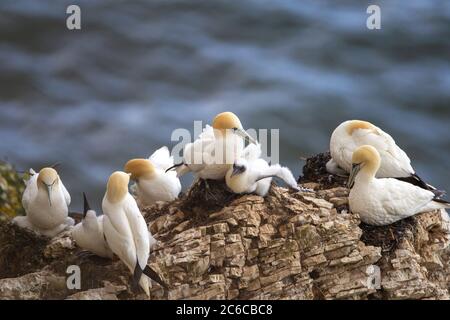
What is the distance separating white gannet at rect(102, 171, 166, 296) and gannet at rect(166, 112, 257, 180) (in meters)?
0.66

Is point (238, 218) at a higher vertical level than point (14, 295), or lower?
higher

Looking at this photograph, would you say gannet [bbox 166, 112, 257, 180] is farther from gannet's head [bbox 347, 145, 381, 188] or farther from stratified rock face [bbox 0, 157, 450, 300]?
gannet's head [bbox 347, 145, 381, 188]

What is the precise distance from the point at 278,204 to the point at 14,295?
6.53 ft

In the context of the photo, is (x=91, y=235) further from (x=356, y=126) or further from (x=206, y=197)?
(x=356, y=126)

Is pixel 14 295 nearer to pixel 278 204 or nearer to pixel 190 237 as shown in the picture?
pixel 190 237

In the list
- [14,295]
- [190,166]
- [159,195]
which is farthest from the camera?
[159,195]

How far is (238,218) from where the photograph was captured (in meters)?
7.70

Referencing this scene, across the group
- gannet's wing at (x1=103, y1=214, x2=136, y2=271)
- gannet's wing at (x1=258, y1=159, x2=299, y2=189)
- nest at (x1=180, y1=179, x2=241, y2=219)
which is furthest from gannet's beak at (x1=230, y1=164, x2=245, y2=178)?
gannet's wing at (x1=103, y1=214, x2=136, y2=271)

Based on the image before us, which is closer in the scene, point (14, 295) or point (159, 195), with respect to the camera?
point (14, 295)

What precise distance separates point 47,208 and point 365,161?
2.52 metres

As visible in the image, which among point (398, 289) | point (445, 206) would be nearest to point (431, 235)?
point (445, 206)

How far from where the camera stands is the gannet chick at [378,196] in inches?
315

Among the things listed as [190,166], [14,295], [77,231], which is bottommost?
[14,295]

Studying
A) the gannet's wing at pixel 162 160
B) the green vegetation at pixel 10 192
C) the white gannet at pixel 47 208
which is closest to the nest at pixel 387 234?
the gannet's wing at pixel 162 160
